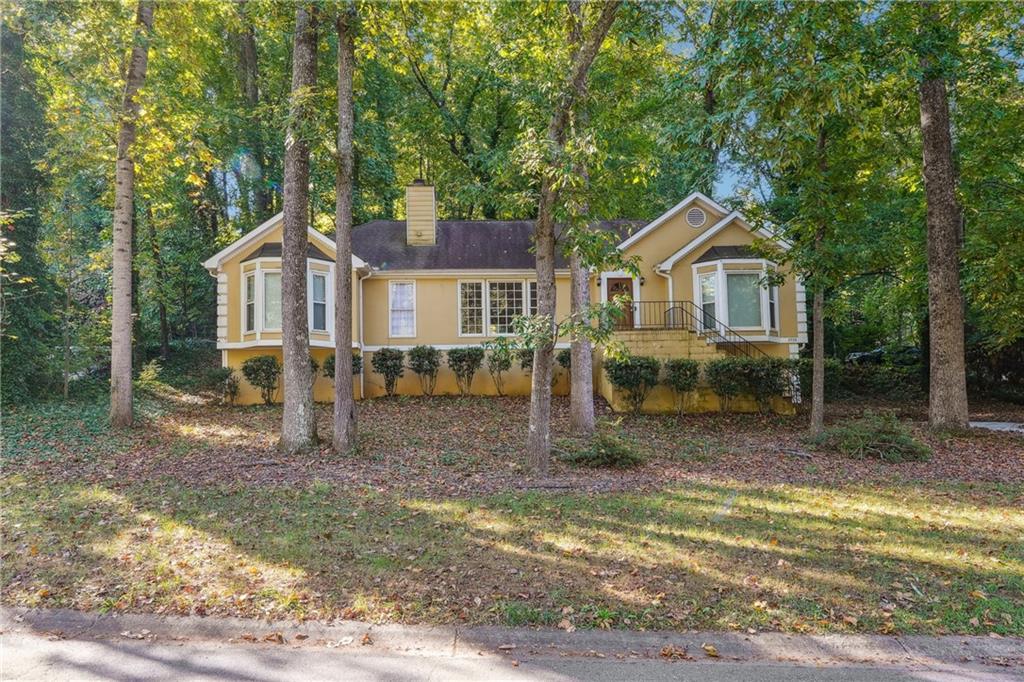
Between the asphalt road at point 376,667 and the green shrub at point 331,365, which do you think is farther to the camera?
the green shrub at point 331,365

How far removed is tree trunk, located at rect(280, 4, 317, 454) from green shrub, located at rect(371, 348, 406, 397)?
20.6ft

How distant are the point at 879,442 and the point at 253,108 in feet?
70.0

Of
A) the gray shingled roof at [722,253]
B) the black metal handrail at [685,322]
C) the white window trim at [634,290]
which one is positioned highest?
the gray shingled roof at [722,253]

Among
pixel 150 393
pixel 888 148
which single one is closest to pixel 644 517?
pixel 888 148

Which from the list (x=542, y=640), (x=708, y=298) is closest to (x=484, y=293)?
(x=708, y=298)

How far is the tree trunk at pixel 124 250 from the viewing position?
34.3ft

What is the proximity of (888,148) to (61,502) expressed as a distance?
17085 mm

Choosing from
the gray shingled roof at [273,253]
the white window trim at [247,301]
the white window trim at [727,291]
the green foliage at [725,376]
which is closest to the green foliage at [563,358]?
the green foliage at [725,376]

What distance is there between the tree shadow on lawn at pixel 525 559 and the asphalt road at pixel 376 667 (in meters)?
0.37

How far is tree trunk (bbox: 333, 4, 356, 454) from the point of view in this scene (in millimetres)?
8750

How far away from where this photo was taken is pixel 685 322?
15531 millimetres

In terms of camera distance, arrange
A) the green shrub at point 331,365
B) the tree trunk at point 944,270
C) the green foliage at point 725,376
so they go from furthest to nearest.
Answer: the green shrub at point 331,365 → the green foliage at point 725,376 → the tree trunk at point 944,270

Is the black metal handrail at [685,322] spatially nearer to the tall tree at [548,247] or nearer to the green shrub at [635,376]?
the green shrub at [635,376]

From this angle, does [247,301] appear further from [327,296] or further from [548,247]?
[548,247]
